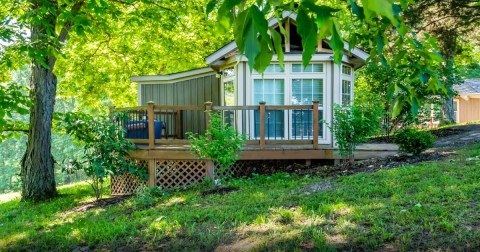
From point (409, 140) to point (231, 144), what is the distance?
3.63 m

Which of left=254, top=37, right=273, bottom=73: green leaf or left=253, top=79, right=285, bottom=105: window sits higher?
left=253, top=79, right=285, bottom=105: window

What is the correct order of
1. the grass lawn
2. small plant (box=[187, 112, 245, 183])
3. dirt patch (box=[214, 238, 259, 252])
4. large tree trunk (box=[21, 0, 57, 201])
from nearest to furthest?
the grass lawn
dirt patch (box=[214, 238, 259, 252])
small plant (box=[187, 112, 245, 183])
large tree trunk (box=[21, 0, 57, 201])

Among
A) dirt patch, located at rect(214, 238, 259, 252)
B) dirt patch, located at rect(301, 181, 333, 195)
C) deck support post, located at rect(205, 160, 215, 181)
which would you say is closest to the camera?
dirt patch, located at rect(214, 238, 259, 252)

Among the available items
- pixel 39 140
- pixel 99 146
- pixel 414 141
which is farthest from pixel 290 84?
pixel 39 140

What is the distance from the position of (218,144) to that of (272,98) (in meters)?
2.55

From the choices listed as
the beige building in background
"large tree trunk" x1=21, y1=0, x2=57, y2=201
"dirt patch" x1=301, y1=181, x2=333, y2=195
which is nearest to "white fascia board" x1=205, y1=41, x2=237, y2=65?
"large tree trunk" x1=21, y1=0, x2=57, y2=201

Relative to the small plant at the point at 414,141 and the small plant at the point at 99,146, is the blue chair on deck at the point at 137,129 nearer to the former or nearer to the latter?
the small plant at the point at 99,146

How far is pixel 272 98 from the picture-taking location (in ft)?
33.3

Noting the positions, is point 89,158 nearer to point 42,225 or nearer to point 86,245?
point 42,225

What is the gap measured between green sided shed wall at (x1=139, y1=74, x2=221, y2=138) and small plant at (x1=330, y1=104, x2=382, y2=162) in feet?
14.8

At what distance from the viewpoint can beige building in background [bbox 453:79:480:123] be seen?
25312 mm

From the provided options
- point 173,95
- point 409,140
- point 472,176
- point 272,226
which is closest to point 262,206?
point 272,226

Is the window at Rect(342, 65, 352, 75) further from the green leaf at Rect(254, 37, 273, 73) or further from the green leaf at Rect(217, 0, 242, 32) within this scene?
the green leaf at Rect(254, 37, 273, 73)

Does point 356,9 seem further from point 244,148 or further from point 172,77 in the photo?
point 172,77
